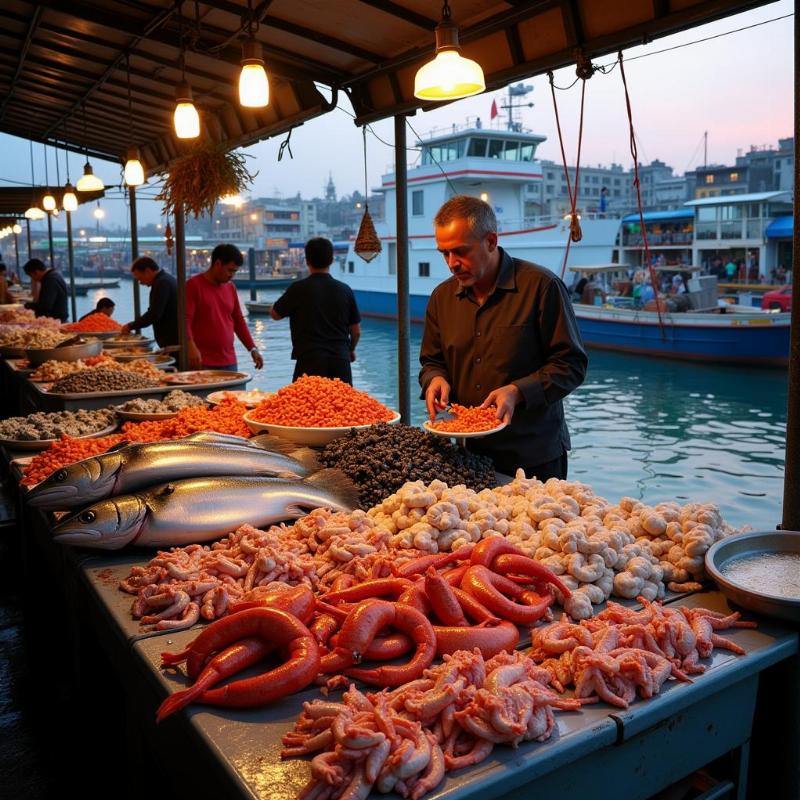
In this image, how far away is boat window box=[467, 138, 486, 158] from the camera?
23906 millimetres

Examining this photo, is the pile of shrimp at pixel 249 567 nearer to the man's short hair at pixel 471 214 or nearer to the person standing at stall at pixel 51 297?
the man's short hair at pixel 471 214

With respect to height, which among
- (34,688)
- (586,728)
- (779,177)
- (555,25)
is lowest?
(34,688)

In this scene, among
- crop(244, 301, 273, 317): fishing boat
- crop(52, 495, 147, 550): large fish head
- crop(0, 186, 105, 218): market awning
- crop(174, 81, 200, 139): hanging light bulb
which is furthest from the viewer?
crop(244, 301, 273, 317): fishing boat

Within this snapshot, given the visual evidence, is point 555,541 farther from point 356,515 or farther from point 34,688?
point 34,688

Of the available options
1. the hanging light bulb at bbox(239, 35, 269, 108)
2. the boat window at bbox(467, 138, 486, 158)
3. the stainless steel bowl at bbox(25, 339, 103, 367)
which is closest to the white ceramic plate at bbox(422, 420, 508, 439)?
the hanging light bulb at bbox(239, 35, 269, 108)

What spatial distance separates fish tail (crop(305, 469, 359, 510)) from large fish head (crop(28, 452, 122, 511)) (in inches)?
26.5

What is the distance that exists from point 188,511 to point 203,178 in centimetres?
503

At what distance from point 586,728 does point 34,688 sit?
299cm

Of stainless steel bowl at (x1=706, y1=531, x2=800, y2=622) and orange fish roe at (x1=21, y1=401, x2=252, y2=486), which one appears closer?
Result: stainless steel bowl at (x1=706, y1=531, x2=800, y2=622)

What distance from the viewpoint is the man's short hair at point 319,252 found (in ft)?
21.4

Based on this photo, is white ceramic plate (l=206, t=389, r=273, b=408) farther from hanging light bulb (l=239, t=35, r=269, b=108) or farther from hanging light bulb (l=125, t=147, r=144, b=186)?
hanging light bulb (l=125, t=147, r=144, b=186)

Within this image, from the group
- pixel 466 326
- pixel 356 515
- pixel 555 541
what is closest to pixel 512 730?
pixel 555 541

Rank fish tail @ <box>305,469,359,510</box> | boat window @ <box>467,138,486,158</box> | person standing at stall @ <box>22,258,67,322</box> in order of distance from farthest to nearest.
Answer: boat window @ <box>467,138,486,158</box>, person standing at stall @ <box>22,258,67,322</box>, fish tail @ <box>305,469,359,510</box>

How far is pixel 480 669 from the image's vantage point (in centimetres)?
153
